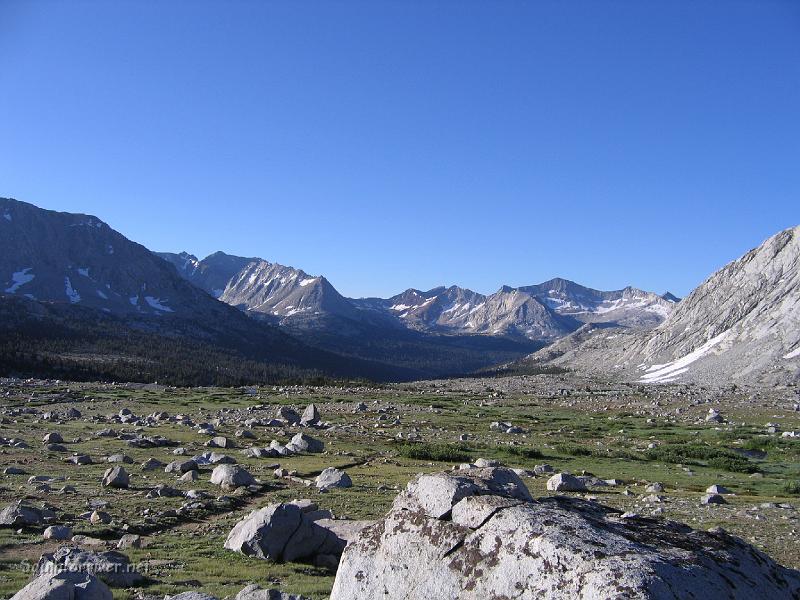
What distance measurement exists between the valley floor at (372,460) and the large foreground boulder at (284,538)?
454 mm

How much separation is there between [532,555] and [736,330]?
156m

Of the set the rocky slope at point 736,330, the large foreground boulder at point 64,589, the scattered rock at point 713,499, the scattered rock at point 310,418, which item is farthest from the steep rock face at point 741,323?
the large foreground boulder at point 64,589

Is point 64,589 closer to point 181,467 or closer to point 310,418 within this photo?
point 181,467

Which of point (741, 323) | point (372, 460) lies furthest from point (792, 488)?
point (741, 323)

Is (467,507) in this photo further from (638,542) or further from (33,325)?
(33,325)

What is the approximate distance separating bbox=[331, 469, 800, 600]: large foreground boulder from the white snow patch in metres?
141

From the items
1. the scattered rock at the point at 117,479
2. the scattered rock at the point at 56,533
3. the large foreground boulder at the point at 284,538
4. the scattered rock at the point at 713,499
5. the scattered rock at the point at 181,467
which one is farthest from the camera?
the scattered rock at the point at 181,467

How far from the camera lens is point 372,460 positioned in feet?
126

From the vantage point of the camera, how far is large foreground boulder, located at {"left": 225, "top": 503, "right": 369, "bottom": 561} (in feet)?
51.9

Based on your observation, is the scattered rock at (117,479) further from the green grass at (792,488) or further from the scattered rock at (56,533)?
the green grass at (792,488)

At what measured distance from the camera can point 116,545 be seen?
53.6 feet

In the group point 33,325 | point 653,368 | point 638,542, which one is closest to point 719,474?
point 638,542

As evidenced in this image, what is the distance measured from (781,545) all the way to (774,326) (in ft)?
429

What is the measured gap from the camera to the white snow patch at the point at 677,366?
461ft
